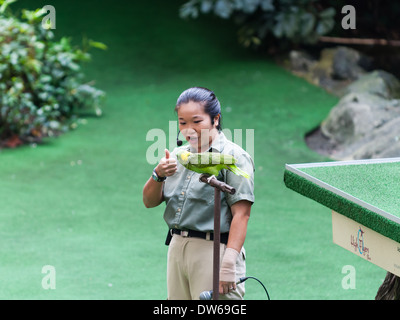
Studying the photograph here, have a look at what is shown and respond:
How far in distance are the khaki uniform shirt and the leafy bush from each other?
4.42m

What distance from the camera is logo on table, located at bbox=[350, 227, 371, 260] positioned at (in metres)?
2.44

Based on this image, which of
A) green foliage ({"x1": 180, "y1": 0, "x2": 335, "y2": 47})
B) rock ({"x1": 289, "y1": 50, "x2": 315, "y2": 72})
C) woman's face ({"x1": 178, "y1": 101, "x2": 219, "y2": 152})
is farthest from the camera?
rock ({"x1": 289, "y1": 50, "x2": 315, "y2": 72})

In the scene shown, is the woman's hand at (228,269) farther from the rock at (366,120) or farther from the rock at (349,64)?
the rock at (349,64)

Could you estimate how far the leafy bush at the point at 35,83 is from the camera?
256 inches

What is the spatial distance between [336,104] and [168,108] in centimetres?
179

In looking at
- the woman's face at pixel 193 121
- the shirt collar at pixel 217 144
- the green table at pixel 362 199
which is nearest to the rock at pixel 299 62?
the green table at pixel 362 199

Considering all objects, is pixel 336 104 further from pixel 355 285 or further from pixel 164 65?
pixel 355 285

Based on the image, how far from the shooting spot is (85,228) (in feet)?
15.4

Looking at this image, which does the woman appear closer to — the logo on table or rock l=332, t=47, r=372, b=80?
the logo on table

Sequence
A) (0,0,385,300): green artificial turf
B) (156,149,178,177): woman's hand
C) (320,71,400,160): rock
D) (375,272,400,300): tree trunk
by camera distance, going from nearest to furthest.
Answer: (156,149,178,177): woman's hand
(375,272,400,300): tree trunk
(0,0,385,300): green artificial turf
(320,71,400,160): rock

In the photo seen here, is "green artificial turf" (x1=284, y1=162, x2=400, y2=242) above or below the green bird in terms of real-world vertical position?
below

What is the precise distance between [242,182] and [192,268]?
0.33 m

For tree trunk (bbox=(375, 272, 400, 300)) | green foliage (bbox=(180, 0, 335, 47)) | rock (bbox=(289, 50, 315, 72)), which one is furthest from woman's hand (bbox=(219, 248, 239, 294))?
rock (bbox=(289, 50, 315, 72))


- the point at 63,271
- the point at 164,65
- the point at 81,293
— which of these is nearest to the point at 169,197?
the point at 81,293
